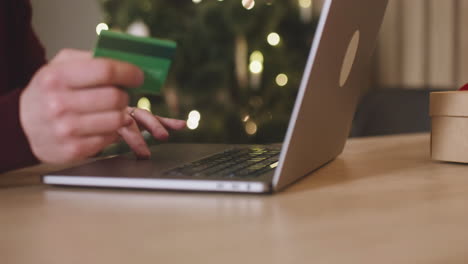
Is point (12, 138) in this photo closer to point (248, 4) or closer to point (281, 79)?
point (248, 4)

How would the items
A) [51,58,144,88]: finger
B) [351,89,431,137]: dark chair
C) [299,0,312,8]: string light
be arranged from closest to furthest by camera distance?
[51,58,144,88]: finger < [351,89,431,137]: dark chair < [299,0,312,8]: string light

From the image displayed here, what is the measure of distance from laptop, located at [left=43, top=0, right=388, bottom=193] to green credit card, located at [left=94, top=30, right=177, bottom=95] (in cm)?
11

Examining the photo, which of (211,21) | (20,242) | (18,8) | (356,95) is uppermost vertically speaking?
(211,21)

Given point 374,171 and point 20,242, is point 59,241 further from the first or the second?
point 374,171

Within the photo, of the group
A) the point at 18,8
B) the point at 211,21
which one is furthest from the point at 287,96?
the point at 18,8

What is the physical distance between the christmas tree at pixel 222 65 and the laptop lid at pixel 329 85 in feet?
5.08

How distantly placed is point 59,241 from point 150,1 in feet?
6.87

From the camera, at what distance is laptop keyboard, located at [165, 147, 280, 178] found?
612mm

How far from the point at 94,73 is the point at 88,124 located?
0.20 ft

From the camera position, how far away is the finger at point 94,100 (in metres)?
0.52

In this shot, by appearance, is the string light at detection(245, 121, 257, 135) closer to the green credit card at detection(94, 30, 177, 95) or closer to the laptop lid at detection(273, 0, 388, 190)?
the laptop lid at detection(273, 0, 388, 190)

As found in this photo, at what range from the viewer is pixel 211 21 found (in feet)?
7.84

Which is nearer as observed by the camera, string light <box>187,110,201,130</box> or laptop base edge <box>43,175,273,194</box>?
laptop base edge <box>43,175,273,194</box>

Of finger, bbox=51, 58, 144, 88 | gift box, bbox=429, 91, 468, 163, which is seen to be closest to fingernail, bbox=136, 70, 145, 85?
finger, bbox=51, 58, 144, 88
